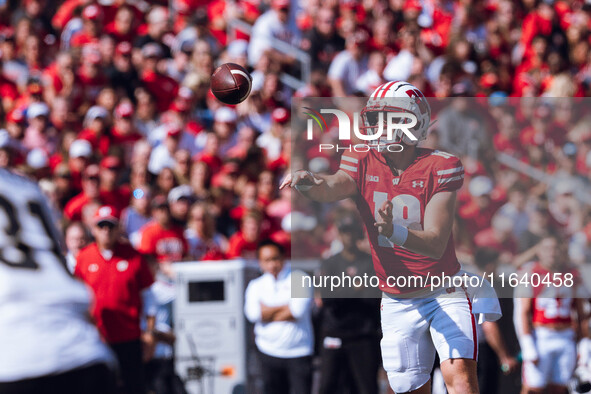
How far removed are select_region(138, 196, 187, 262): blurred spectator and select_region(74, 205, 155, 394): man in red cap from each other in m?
0.75

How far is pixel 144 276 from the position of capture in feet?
25.2

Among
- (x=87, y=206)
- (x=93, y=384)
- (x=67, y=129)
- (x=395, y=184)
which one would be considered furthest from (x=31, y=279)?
(x=67, y=129)

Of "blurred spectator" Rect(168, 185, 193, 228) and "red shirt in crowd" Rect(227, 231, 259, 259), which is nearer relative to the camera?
"red shirt in crowd" Rect(227, 231, 259, 259)

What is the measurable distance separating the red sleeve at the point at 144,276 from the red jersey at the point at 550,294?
292cm

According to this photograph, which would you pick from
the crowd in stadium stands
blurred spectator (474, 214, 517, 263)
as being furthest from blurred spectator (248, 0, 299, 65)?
blurred spectator (474, 214, 517, 263)

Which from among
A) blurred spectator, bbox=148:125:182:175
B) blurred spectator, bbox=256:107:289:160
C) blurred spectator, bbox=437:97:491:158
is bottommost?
blurred spectator, bbox=437:97:491:158

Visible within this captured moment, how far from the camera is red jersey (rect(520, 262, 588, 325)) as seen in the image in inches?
274

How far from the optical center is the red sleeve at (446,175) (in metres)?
5.38

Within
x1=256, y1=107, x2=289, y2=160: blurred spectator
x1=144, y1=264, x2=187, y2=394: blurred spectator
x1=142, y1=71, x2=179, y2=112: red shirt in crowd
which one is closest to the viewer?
x1=144, y1=264, x2=187, y2=394: blurred spectator

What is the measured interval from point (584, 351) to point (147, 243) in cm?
389

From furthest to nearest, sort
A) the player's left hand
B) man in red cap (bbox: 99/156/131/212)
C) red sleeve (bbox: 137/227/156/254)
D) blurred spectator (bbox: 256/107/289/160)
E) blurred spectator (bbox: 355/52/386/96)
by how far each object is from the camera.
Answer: blurred spectator (bbox: 355/52/386/96)
blurred spectator (bbox: 256/107/289/160)
man in red cap (bbox: 99/156/131/212)
red sleeve (bbox: 137/227/156/254)
the player's left hand

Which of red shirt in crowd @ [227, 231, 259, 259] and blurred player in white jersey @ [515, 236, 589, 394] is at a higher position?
red shirt in crowd @ [227, 231, 259, 259]

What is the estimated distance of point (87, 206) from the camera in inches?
335

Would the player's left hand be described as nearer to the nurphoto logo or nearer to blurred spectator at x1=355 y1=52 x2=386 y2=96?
the nurphoto logo
